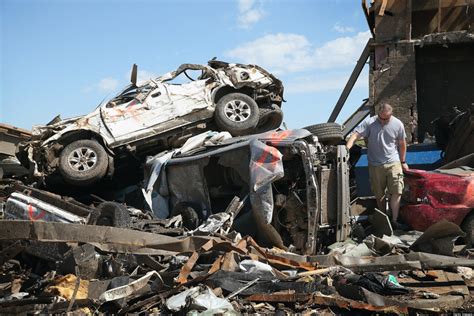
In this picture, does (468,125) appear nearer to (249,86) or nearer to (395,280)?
(249,86)

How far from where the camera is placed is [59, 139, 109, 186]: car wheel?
10992mm

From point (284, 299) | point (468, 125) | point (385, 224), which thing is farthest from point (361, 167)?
point (284, 299)

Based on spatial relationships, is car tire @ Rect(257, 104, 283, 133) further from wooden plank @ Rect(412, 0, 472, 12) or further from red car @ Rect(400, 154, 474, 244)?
wooden plank @ Rect(412, 0, 472, 12)

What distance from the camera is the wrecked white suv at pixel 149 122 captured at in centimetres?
1116

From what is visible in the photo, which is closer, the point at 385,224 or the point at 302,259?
the point at 302,259

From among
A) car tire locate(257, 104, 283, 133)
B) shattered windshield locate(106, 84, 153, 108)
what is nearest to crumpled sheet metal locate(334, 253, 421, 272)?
car tire locate(257, 104, 283, 133)

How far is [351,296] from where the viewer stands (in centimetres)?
521

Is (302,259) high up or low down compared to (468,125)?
down

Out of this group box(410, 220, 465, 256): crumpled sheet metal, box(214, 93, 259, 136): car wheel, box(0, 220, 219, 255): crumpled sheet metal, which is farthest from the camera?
box(214, 93, 259, 136): car wheel

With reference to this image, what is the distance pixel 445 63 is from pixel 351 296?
509 inches

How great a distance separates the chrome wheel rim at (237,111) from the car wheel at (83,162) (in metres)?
2.52

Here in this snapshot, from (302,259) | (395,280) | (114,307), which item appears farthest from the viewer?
(302,259)

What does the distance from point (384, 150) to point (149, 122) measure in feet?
16.1

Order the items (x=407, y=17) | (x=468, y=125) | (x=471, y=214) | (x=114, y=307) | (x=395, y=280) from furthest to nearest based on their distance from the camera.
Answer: (x=407, y=17) < (x=468, y=125) < (x=471, y=214) < (x=395, y=280) < (x=114, y=307)
